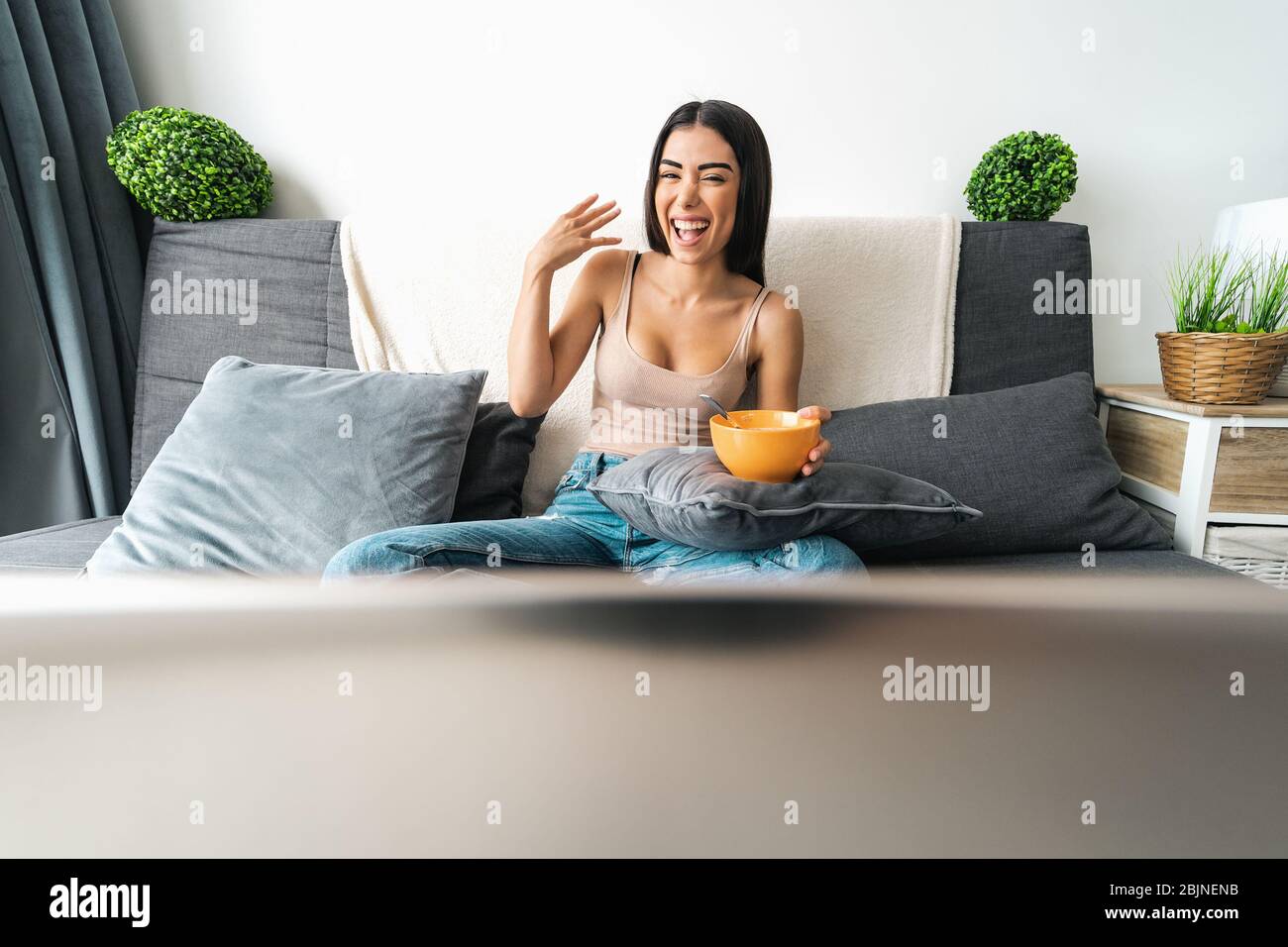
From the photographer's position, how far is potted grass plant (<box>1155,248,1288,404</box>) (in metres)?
1.27

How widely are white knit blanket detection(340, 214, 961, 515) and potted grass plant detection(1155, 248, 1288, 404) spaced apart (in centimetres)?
38

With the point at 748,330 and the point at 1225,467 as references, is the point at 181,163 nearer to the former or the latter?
the point at 748,330

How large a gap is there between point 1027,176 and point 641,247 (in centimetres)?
80

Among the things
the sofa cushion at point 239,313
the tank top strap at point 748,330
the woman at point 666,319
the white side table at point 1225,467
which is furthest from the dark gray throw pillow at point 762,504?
the sofa cushion at point 239,313

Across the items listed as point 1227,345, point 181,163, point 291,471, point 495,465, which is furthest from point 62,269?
point 1227,345

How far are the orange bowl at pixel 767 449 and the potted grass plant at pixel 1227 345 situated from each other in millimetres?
793

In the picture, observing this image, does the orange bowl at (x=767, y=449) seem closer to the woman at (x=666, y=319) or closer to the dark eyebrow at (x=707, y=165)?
the woman at (x=666, y=319)

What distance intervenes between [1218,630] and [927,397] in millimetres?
704

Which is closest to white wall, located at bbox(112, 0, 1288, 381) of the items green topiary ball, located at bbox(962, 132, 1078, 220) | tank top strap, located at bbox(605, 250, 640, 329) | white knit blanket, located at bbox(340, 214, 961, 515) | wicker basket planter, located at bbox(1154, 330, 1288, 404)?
green topiary ball, located at bbox(962, 132, 1078, 220)

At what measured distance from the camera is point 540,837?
0.65 meters

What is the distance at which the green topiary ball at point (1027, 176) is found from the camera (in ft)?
5.08

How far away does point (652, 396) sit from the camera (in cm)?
130
